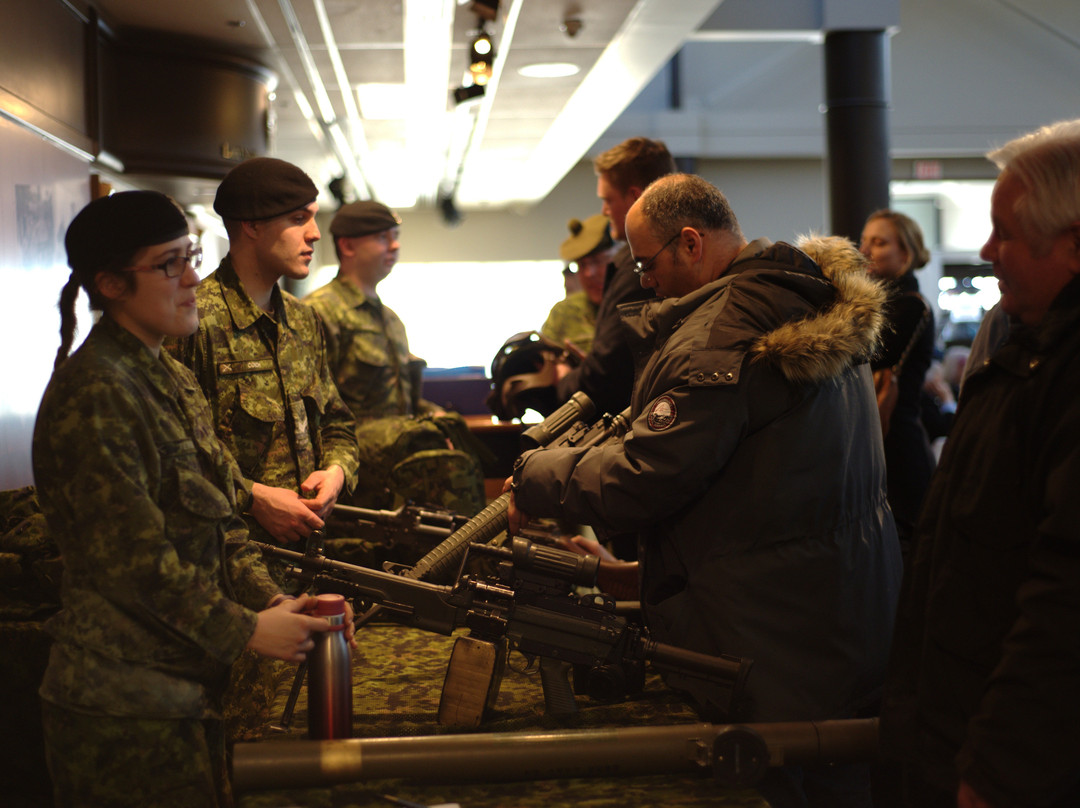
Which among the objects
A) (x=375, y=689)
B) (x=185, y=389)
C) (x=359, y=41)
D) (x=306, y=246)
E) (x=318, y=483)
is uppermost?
(x=359, y=41)

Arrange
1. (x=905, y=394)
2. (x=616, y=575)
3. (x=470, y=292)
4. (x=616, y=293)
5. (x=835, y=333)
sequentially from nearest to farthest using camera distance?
(x=835, y=333) < (x=616, y=575) < (x=616, y=293) < (x=905, y=394) < (x=470, y=292)

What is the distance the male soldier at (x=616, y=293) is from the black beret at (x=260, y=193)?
925mm

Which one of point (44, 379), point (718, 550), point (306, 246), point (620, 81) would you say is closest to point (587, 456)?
point (718, 550)

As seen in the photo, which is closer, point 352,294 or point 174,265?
point 174,265

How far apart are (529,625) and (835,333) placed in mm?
809

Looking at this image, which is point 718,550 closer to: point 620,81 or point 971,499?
point 971,499

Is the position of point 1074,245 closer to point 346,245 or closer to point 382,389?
point 382,389

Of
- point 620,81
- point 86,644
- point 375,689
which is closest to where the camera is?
point 86,644

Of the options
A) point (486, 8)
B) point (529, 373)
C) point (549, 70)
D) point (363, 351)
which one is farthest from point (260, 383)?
point (549, 70)

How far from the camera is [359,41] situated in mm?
5477

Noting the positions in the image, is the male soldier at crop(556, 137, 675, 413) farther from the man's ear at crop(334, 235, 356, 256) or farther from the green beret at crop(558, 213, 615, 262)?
the man's ear at crop(334, 235, 356, 256)

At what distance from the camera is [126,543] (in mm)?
1427

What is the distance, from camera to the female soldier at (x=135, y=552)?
143cm

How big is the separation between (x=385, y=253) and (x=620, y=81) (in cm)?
354
